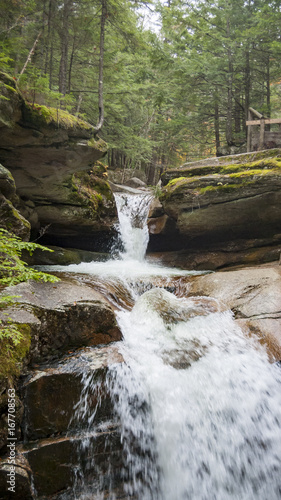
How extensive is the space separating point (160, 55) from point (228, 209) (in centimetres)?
996

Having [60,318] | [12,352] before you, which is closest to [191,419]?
[60,318]

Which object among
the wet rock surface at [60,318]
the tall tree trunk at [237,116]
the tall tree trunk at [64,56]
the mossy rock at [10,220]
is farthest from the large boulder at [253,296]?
the tall tree trunk at [237,116]

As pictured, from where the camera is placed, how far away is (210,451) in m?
3.26

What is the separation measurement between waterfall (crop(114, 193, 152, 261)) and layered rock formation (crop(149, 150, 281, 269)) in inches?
62.4

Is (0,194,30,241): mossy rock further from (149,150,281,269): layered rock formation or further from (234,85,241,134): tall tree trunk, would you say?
(234,85,241,134): tall tree trunk

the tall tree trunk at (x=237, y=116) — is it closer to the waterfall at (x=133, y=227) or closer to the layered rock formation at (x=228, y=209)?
the layered rock formation at (x=228, y=209)

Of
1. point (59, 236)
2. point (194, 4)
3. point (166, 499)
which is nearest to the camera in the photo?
point (166, 499)

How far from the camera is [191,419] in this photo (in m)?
3.47

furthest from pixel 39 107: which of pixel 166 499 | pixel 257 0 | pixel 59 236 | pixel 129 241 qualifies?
pixel 257 0

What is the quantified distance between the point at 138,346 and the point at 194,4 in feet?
57.7

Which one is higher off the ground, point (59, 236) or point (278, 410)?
point (59, 236)

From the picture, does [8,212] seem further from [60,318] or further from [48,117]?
[60,318]

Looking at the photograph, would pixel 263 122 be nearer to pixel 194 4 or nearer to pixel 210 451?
pixel 194 4

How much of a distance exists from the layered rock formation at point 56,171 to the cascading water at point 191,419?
5.01 m
